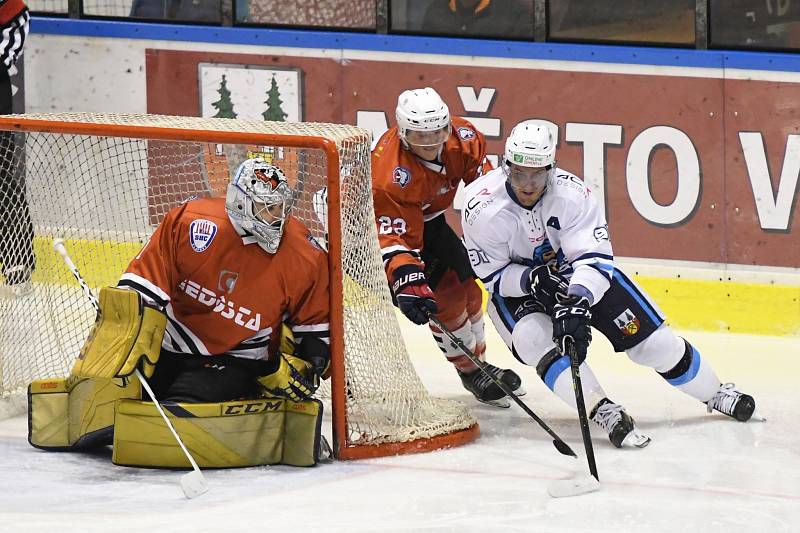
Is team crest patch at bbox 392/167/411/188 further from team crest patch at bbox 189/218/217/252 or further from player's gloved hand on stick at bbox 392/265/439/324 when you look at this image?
team crest patch at bbox 189/218/217/252

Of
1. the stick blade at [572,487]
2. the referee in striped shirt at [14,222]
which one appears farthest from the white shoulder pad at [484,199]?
the referee in striped shirt at [14,222]

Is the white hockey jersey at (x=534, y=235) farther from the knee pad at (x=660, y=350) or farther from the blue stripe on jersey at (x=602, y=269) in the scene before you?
the knee pad at (x=660, y=350)

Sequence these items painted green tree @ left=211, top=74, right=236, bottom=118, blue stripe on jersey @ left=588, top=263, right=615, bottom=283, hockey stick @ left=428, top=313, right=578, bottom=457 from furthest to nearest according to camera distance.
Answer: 1. painted green tree @ left=211, top=74, right=236, bottom=118
2. blue stripe on jersey @ left=588, top=263, right=615, bottom=283
3. hockey stick @ left=428, top=313, right=578, bottom=457

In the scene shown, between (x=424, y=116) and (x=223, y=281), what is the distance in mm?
832

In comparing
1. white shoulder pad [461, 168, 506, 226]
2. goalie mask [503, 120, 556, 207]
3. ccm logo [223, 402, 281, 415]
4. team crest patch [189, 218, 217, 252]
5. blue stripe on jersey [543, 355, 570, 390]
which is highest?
goalie mask [503, 120, 556, 207]

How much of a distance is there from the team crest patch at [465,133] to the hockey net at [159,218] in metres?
0.43

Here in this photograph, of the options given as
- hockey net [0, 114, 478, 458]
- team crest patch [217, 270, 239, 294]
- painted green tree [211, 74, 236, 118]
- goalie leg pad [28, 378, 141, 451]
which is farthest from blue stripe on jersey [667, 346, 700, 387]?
painted green tree [211, 74, 236, 118]

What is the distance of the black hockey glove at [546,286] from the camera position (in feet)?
13.8

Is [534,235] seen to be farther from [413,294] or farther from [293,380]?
[293,380]

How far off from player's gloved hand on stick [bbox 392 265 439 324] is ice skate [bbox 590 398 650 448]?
0.54 m

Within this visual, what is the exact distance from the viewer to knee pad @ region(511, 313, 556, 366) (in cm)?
419

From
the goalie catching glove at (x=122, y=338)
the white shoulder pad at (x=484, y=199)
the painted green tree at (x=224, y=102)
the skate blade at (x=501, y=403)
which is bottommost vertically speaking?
the skate blade at (x=501, y=403)

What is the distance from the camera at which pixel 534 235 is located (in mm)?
4250

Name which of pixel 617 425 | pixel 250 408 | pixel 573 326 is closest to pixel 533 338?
pixel 573 326
